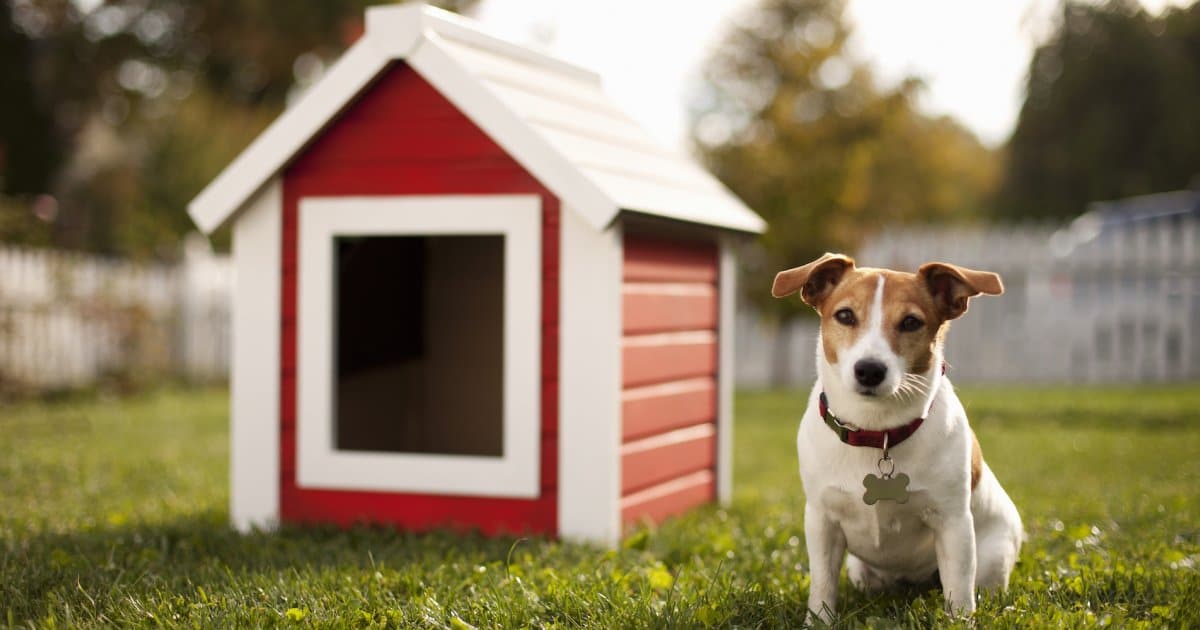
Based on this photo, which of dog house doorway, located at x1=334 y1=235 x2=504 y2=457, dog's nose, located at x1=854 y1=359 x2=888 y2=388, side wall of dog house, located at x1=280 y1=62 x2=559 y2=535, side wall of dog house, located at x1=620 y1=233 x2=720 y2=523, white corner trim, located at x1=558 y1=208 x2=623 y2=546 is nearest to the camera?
dog's nose, located at x1=854 y1=359 x2=888 y2=388

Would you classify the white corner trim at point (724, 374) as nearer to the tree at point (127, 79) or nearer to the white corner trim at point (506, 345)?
the white corner trim at point (506, 345)

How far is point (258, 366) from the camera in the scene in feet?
17.0

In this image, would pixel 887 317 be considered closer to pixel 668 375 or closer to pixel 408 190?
pixel 668 375

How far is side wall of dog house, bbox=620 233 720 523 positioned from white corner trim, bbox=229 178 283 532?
1.51 metres

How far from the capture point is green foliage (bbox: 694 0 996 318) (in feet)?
46.9

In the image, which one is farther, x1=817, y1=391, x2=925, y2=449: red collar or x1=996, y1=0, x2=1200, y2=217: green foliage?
x1=996, y1=0, x2=1200, y2=217: green foliage

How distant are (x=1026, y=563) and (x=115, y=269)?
11.6 meters

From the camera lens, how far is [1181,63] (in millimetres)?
31250

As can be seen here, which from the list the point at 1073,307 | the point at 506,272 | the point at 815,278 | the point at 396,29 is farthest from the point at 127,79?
the point at 815,278

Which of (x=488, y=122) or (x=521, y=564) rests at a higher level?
(x=488, y=122)

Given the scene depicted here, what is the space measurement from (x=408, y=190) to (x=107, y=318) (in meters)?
8.80

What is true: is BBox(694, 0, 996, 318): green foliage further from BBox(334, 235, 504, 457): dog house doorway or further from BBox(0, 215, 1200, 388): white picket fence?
BBox(334, 235, 504, 457): dog house doorway

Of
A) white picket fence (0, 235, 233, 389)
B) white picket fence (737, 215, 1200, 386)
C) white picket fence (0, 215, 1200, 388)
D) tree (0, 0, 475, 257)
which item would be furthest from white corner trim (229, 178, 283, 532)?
tree (0, 0, 475, 257)

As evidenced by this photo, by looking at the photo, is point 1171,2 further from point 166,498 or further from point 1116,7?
point 166,498
